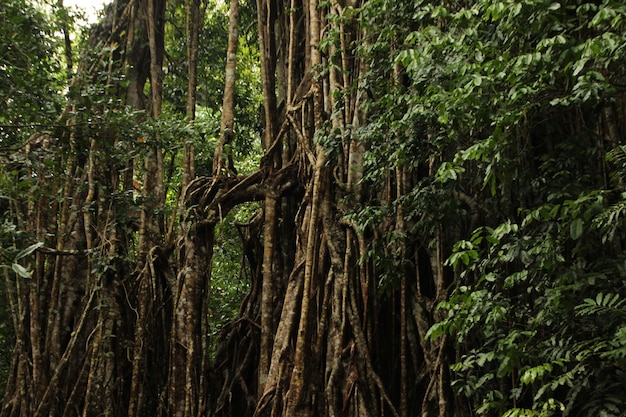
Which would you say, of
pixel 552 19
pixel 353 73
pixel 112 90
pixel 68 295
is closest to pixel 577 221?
pixel 552 19

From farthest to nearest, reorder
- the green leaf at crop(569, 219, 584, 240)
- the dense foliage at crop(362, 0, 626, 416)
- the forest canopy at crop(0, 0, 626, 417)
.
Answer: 1. the forest canopy at crop(0, 0, 626, 417)
2. the dense foliage at crop(362, 0, 626, 416)
3. the green leaf at crop(569, 219, 584, 240)

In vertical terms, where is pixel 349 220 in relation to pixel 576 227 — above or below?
above

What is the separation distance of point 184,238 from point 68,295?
1341 millimetres

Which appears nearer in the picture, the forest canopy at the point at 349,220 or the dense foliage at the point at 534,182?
the dense foliage at the point at 534,182

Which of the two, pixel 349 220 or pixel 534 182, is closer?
pixel 534 182

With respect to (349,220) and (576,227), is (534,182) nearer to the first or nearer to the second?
(576,227)

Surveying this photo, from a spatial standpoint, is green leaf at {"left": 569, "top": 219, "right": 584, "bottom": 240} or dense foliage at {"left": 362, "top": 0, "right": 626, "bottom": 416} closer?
green leaf at {"left": 569, "top": 219, "right": 584, "bottom": 240}

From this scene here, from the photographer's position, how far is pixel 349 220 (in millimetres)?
3945

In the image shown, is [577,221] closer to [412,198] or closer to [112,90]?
[412,198]

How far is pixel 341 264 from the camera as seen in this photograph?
13.5 ft

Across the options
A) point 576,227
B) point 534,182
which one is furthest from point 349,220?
point 576,227

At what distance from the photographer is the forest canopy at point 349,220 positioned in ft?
8.82

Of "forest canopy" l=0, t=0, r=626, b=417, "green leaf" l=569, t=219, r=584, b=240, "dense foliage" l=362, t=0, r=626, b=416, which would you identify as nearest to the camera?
"green leaf" l=569, t=219, r=584, b=240

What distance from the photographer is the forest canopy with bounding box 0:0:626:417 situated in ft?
8.82
